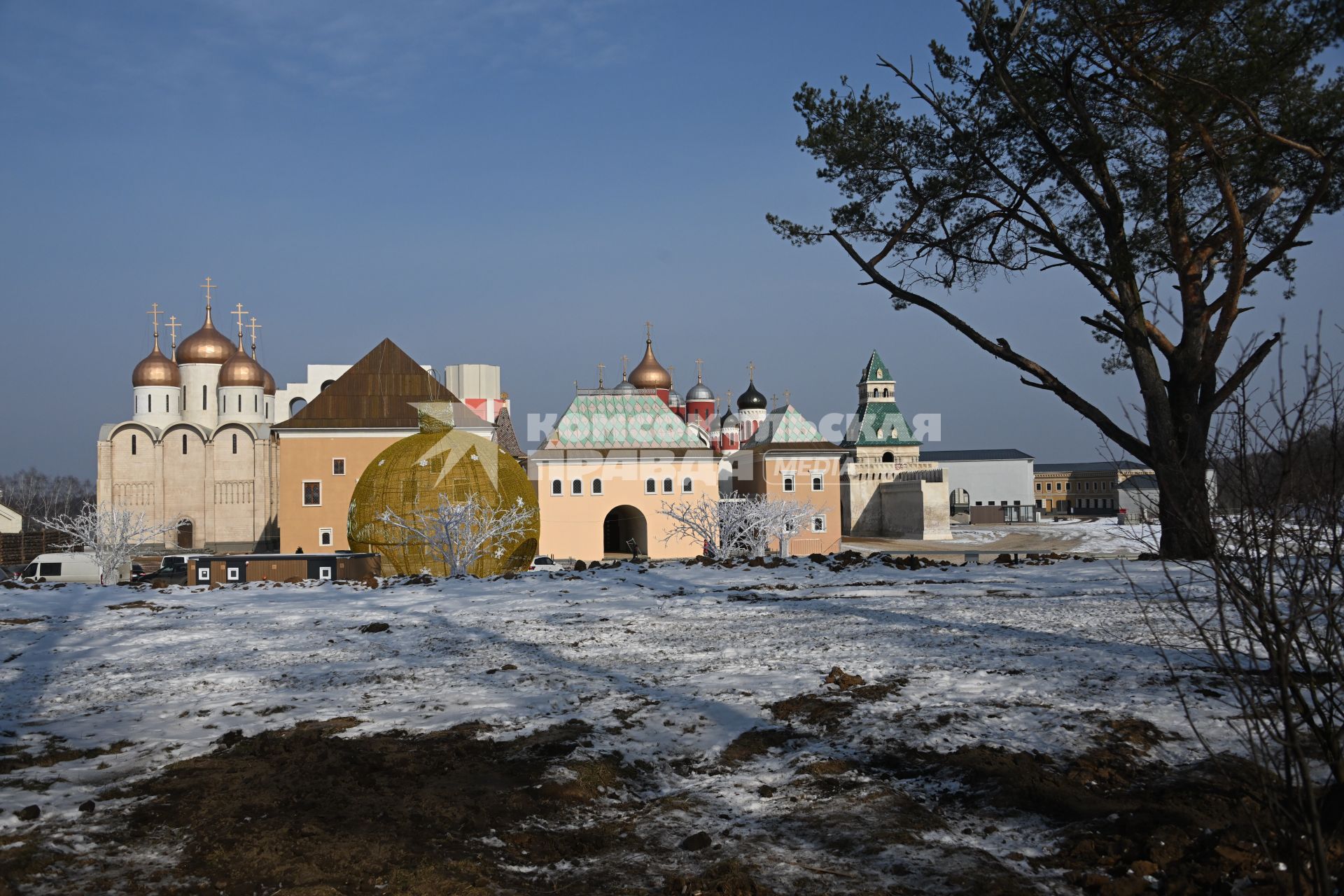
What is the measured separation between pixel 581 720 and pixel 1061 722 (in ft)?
7.89

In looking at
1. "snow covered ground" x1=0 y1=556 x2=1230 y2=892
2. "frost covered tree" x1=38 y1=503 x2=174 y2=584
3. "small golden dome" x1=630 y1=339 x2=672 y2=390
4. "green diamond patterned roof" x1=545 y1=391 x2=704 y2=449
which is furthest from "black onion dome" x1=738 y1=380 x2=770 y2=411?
"snow covered ground" x1=0 y1=556 x2=1230 y2=892

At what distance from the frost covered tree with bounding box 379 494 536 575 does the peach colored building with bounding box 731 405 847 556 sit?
2120 cm

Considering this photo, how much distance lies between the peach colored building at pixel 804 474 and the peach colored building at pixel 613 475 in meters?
4.23

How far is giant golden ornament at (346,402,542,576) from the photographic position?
62.1 feet

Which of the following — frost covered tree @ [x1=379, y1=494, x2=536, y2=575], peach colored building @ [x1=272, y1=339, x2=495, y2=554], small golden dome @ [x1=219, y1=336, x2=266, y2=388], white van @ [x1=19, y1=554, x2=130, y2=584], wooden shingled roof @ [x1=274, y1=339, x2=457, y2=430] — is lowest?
white van @ [x1=19, y1=554, x2=130, y2=584]

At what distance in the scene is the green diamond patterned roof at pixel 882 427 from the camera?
6331cm

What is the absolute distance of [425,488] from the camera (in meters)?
19.3

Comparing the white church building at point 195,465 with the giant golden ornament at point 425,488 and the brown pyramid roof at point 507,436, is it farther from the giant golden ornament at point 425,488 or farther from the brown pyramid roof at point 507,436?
the giant golden ornament at point 425,488

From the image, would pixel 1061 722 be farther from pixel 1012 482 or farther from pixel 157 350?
pixel 1012 482

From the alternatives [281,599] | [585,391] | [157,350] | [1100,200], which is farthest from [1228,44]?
[157,350]

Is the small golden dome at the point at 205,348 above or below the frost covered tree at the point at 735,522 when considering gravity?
above

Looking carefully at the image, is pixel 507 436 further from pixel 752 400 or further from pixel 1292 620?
pixel 1292 620

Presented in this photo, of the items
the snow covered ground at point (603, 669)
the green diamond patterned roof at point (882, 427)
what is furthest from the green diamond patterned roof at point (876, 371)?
the snow covered ground at point (603, 669)

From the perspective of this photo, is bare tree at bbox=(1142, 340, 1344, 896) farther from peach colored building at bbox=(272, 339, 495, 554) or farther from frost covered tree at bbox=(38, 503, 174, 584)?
peach colored building at bbox=(272, 339, 495, 554)
